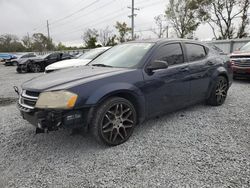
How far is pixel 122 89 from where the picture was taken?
256 centimetres

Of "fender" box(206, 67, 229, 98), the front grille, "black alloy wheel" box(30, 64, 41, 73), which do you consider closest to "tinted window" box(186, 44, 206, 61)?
"fender" box(206, 67, 229, 98)

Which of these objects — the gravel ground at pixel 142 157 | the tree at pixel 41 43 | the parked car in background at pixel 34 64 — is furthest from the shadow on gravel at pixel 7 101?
the tree at pixel 41 43

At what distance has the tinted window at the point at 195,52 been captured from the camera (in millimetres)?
3571

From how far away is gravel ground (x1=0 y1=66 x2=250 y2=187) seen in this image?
199 centimetres

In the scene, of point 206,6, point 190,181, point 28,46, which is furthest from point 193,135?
point 28,46

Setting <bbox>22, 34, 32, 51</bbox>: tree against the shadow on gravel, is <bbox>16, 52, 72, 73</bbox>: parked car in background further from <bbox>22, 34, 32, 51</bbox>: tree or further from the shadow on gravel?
<bbox>22, 34, 32, 51</bbox>: tree

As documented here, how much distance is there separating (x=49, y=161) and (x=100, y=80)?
1.21 meters

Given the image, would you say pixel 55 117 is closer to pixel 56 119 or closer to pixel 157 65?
pixel 56 119

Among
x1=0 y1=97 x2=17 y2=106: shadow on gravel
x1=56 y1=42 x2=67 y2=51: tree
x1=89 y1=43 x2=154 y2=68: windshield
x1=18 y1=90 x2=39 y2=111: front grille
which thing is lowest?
x1=0 y1=97 x2=17 y2=106: shadow on gravel

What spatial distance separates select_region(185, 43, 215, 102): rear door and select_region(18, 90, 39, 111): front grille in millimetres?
2594

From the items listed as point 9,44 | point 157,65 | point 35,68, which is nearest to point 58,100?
point 157,65

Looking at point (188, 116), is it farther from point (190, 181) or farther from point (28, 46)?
point (28, 46)

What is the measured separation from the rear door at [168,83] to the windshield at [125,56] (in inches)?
8.9

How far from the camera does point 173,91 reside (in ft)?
10.4
